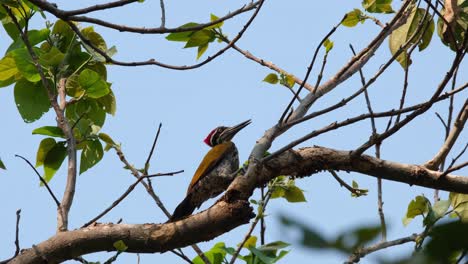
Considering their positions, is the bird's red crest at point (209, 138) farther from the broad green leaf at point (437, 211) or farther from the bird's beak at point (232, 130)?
the broad green leaf at point (437, 211)

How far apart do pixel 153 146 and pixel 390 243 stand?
1137 millimetres

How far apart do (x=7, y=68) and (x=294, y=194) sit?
5.63 ft

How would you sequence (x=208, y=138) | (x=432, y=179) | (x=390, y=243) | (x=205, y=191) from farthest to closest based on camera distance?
(x=208, y=138) → (x=205, y=191) → (x=432, y=179) → (x=390, y=243)

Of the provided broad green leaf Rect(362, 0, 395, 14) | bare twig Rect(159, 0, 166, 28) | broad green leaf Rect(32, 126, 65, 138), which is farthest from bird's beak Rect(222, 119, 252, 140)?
bare twig Rect(159, 0, 166, 28)

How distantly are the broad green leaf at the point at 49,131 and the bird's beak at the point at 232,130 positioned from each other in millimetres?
3605

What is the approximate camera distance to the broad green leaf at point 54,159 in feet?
12.1

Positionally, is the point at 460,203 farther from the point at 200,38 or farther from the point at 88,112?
the point at 88,112

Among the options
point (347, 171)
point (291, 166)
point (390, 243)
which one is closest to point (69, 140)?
point (291, 166)

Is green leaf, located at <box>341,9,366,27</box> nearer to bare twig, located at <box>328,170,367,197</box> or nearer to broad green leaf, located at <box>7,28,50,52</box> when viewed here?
bare twig, located at <box>328,170,367,197</box>

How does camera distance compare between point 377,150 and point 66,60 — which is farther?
point 66,60

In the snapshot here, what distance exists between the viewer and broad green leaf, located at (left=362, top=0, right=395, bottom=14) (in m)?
4.29

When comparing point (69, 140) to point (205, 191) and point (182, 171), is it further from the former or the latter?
point (205, 191)

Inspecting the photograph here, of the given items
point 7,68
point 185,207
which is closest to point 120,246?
point 7,68

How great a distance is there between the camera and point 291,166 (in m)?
3.39
